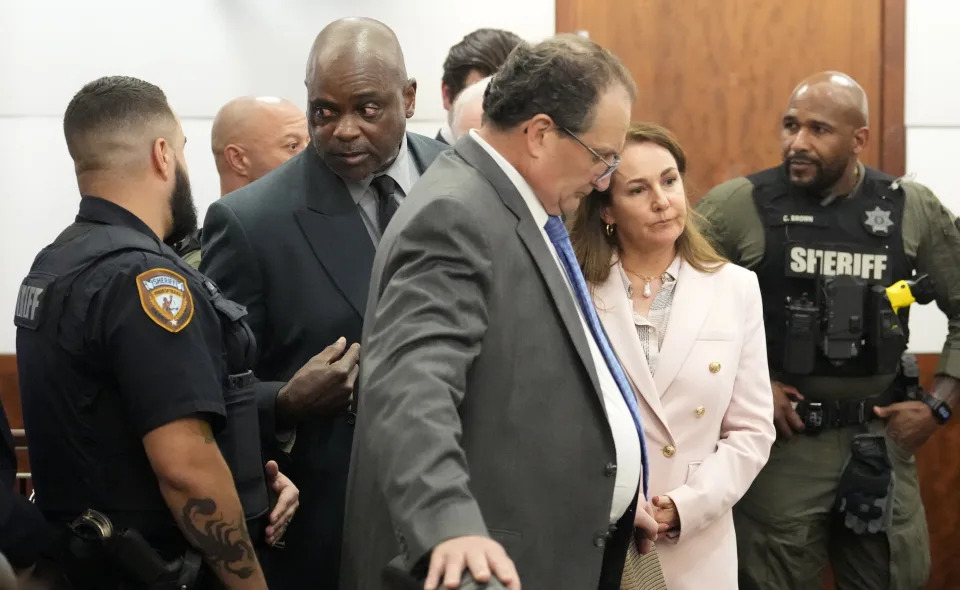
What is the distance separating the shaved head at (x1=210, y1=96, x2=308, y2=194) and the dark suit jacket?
1151 mm

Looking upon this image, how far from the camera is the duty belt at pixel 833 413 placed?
11.0 feet

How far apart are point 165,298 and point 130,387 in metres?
0.15

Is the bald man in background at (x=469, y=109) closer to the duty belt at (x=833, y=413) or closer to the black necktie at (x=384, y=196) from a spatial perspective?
the black necktie at (x=384, y=196)

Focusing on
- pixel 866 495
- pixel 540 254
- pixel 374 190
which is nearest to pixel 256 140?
pixel 374 190

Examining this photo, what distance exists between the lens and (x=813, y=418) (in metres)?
3.35

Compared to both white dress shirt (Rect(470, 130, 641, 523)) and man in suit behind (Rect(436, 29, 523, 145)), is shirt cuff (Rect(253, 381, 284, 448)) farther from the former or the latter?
man in suit behind (Rect(436, 29, 523, 145))

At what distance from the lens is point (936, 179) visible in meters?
4.20

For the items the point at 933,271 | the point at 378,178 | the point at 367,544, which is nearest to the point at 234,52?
the point at 378,178

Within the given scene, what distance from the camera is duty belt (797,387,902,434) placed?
11.0 ft

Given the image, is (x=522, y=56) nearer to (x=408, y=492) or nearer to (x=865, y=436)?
(x=408, y=492)

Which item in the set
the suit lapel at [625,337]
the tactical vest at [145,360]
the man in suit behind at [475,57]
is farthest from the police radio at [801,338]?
the tactical vest at [145,360]

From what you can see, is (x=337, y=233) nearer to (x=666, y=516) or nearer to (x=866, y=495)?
(x=666, y=516)

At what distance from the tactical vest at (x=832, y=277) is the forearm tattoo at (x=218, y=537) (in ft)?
6.09

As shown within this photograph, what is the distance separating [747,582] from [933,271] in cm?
109
